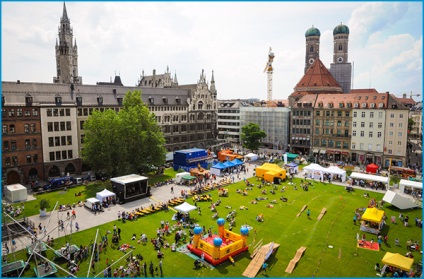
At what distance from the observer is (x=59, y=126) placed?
65.4 m

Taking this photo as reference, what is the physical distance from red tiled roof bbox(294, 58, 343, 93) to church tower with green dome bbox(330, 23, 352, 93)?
88.7ft

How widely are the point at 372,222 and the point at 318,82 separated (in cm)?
7771

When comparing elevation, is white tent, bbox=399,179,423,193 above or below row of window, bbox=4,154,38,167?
below

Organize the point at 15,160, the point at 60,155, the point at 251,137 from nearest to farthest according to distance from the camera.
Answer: the point at 15,160
the point at 60,155
the point at 251,137

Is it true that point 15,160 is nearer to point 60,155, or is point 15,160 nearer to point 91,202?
point 60,155

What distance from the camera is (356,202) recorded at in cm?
5044

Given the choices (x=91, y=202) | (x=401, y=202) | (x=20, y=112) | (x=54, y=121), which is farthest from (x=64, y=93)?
(x=401, y=202)

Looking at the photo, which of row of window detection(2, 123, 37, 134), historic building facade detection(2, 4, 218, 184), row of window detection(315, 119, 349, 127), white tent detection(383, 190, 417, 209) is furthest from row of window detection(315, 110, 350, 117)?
row of window detection(2, 123, 37, 134)

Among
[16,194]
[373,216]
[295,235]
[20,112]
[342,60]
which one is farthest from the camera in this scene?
[342,60]

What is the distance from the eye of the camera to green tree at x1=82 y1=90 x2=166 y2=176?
5844 cm

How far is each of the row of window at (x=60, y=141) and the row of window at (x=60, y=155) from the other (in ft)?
5.40

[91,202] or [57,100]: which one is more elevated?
[57,100]

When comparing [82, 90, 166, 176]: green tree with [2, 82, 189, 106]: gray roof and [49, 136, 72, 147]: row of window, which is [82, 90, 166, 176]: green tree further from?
[2, 82, 189, 106]: gray roof

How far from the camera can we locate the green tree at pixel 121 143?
5844 centimetres
